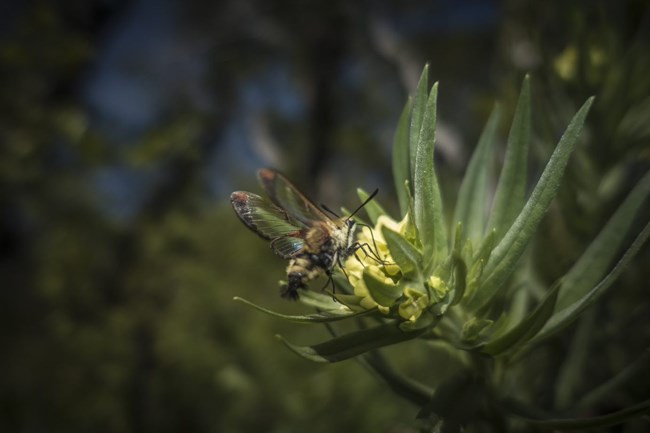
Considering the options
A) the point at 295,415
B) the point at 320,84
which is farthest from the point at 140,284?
the point at 320,84

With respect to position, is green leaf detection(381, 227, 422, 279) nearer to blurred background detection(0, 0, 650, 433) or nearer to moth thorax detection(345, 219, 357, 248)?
moth thorax detection(345, 219, 357, 248)

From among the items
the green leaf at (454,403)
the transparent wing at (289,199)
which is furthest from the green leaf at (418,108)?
the green leaf at (454,403)

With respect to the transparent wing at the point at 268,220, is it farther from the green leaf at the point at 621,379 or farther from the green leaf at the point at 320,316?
the green leaf at the point at 621,379

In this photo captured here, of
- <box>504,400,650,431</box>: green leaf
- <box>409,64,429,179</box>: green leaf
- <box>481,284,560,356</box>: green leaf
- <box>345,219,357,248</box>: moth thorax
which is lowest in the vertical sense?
<box>504,400,650,431</box>: green leaf

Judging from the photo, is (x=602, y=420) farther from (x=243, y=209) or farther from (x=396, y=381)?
(x=243, y=209)

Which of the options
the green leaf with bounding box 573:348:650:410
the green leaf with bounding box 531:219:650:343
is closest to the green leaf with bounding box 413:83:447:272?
the green leaf with bounding box 531:219:650:343

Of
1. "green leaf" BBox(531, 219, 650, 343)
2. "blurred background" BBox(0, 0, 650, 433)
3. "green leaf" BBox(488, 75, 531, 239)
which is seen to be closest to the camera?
"green leaf" BBox(531, 219, 650, 343)
